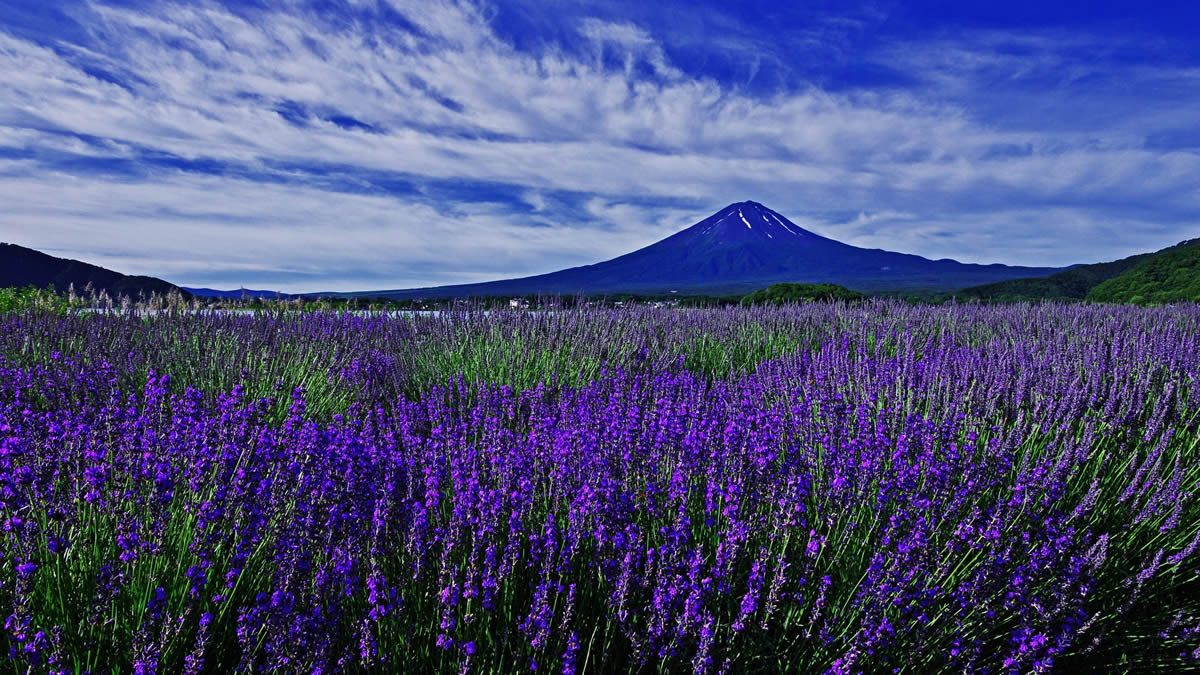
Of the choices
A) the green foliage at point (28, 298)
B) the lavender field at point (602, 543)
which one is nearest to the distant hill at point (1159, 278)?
the lavender field at point (602, 543)

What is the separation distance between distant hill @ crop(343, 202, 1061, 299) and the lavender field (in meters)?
134

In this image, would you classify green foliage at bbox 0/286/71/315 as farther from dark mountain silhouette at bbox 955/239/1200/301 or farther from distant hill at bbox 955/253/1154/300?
distant hill at bbox 955/253/1154/300

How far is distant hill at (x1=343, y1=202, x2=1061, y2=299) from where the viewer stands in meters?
149

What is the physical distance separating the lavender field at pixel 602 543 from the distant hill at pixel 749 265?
134370 millimetres

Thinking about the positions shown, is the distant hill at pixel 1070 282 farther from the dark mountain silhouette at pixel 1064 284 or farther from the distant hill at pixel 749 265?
the distant hill at pixel 749 265

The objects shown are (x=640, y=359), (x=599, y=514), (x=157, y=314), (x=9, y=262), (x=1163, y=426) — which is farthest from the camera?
(x=9, y=262)

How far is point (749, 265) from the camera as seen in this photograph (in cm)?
15875

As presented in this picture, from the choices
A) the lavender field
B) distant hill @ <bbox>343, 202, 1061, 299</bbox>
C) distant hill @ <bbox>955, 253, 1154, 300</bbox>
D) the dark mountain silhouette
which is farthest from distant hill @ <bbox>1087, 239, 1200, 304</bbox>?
distant hill @ <bbox>343, 202, 1061, 299</bbox>

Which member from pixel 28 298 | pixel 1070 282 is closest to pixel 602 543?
pixel 28 298

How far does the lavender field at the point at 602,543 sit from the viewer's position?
1.54 meters

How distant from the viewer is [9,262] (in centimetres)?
7225

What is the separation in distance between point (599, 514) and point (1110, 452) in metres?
2.76

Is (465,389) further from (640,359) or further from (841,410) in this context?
(841,410)

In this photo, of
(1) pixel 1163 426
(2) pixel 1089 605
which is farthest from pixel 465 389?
(1) pixel 1163 426
